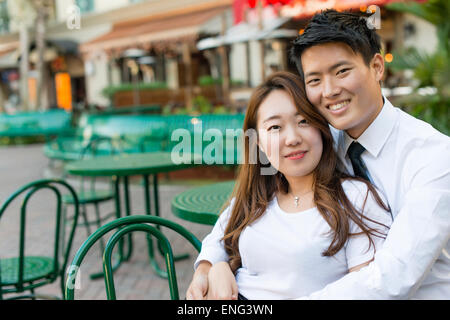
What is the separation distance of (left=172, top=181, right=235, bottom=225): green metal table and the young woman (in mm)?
511

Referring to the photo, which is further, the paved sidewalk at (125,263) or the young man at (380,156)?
the paved sidewalk at (125,263)

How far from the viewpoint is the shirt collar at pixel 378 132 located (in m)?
1.61

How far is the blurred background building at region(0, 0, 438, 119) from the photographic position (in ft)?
39.0

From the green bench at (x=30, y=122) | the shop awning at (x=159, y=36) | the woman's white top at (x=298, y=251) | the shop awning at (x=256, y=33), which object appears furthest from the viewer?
the green bench at (x=30, y=122)

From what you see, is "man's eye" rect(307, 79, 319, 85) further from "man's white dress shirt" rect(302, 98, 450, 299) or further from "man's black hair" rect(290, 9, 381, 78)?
"man's white dress shirt" rect(302, 98, 450, 299)

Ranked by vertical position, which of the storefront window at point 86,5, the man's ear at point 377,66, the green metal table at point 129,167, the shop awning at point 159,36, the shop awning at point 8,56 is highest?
the storefront window at point 86,5

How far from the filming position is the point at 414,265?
1.36 metres

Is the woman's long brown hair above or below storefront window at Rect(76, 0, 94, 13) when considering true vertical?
below

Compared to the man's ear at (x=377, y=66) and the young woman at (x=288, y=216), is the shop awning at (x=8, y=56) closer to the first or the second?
the young woman at (x=288, y=216)

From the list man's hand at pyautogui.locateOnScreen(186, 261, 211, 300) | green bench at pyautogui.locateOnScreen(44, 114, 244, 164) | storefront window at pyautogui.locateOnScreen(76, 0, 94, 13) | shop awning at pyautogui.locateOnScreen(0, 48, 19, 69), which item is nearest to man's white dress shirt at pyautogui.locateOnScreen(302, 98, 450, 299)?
man's hand at pyautogui.locateOnScreen(186, 261, 211, 300)

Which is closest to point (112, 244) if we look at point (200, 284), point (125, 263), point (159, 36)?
point (200, 284)

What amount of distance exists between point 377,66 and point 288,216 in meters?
0.60

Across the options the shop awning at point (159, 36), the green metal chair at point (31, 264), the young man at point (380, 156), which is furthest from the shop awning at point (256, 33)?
the young man at point (380, 156)
